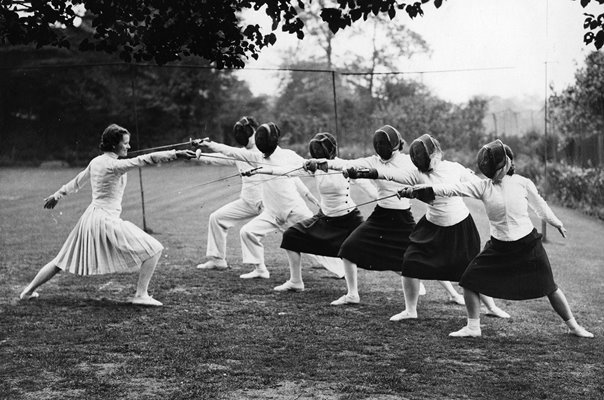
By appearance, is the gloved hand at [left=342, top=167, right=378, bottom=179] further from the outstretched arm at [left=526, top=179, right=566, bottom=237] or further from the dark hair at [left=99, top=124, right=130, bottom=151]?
the dark hair at [left=99, top=124, right=130, bottom=151]

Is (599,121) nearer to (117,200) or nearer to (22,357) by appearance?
(117,200)

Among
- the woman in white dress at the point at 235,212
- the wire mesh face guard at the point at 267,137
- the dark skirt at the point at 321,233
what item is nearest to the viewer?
the dark skirt at the point at 321,233

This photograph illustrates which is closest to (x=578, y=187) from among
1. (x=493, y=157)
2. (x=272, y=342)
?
(x=493, y=157)

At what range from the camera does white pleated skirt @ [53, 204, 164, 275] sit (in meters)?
8.73

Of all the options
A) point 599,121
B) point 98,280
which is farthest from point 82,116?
point 98,280

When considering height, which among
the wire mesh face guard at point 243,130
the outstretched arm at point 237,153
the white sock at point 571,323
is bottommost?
the white sock at point 571,323

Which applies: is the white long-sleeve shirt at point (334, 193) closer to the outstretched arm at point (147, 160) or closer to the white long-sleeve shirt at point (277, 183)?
the white long-sleeve shirt at point (277, 183)

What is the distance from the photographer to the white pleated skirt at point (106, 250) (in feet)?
28.6

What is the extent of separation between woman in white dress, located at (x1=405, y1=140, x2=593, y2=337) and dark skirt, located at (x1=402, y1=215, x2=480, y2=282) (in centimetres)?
54

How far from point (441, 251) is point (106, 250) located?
12.3 ft

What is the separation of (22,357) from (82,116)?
87.0ft

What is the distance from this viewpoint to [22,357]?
678 cm

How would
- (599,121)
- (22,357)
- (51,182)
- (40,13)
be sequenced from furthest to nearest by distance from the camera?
(51,182) < (599,121) < (22,357) < (40,13)

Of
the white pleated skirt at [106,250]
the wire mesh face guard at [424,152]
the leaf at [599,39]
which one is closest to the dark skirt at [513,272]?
the wire mesh face guard at [424,152]
